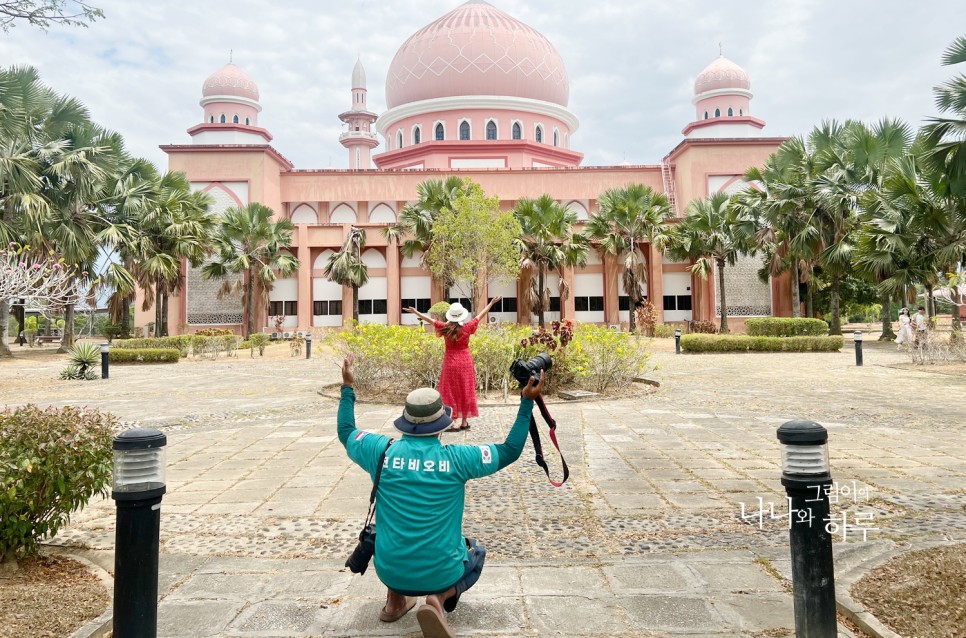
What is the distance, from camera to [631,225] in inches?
1115

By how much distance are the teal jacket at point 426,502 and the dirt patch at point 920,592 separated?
173cm

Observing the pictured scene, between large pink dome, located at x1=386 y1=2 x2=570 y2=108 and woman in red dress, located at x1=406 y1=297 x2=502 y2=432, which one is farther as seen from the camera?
large pink dome, located at x1=386 y1=2 x2=570 y2=108

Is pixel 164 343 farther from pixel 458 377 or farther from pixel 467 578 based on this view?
pixel 467 578

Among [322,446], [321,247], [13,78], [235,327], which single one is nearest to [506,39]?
[321,247]

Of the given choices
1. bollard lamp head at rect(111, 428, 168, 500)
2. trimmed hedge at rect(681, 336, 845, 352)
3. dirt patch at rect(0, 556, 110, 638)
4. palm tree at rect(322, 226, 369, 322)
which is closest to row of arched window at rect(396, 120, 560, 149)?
palm tree at rect(322, 226, 369, 322)

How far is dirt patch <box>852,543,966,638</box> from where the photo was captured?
2.59 m

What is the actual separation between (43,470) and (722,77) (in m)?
43.2

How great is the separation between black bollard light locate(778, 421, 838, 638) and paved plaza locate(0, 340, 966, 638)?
244mm

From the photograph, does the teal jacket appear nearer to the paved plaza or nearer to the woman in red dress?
the paved plaza

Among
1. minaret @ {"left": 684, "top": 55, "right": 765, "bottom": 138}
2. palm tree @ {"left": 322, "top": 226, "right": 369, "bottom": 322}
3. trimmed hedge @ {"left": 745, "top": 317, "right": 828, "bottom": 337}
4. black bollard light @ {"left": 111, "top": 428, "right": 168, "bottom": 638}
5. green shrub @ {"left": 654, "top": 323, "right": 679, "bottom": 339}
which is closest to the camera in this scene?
black bollard light @ {"left": 111, "top": 428, "right": 168, "bottom": 638}

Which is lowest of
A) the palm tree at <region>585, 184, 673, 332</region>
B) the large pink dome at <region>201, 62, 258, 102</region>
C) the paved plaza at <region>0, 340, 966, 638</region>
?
the paved plaza at <region>0, 340, 966, 638</region>

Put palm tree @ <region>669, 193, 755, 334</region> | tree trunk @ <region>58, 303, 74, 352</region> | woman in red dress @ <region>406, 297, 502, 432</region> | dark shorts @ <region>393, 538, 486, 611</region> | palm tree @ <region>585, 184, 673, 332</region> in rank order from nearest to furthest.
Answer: dark shorts @ <region>393, 538, 486, 611</region> → woman in red dress @ <region>406, 297, 502, 432</region> → tree trunk @ <region>58, 303, 74, 352</region> → palm tree @ <region>669, 193, 755, 334</region> → palm tree @ <region>585, 184, 673, 332</region>

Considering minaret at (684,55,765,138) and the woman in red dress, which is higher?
minaret at (684,55,765,138)

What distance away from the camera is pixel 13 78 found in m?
18.1
